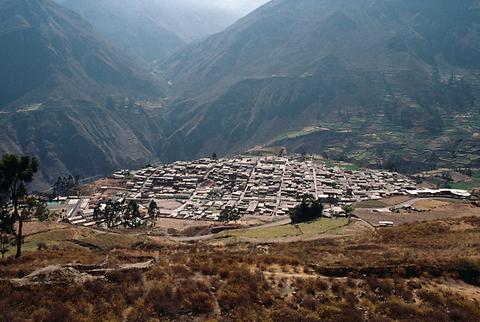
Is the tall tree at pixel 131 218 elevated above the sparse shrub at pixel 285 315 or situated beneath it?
situated beneath

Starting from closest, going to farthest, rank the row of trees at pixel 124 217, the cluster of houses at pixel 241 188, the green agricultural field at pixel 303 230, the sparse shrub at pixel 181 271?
the sparse shrub at pixel 181 271 → the green agricultural field at pixel 303 230 → the row of trees at pixel 124 217 → the cluster of houses at pixel 241 188

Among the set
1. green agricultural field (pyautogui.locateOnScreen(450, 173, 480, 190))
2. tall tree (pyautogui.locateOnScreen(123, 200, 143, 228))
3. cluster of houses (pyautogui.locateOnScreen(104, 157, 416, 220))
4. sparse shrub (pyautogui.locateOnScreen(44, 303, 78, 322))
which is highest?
sparse shrub (pyautogui.locateOnScreen(44, 303, 78, 322))

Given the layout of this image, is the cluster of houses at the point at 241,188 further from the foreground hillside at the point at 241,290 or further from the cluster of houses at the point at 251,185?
the foreground hillside at the point at 241,290

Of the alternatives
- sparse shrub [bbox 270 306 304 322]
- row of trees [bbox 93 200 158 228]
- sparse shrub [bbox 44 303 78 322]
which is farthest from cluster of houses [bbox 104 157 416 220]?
sparse shrub [bbox 44 303 78 322]

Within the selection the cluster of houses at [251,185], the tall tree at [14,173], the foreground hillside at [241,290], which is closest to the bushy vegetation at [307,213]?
the cluster of houses at [251,185]

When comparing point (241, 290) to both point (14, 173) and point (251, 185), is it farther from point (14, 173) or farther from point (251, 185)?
point (251, 185)

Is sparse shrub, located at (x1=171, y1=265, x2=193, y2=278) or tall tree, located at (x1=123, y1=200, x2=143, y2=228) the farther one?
tall tree, located at (x1=123, y1=200, x2=143, y2=228)

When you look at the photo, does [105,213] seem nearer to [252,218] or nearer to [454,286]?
[252,218]

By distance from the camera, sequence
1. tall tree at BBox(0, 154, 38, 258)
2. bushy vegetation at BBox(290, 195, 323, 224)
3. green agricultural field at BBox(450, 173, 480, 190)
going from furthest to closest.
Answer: green agricultural field at BBox(450, 173, 480, 190), bushy vegetation at BBox(290, 195, 323, 224), tall tree at BBox(0, 154, 38, 258)

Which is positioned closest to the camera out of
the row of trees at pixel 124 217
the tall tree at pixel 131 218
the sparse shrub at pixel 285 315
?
the sparse shrub at pixel 285 315

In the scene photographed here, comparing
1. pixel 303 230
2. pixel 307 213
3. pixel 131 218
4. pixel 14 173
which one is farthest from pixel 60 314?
pixel 131 218

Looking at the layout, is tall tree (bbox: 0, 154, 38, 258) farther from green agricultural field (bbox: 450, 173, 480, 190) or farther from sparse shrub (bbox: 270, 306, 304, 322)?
green agricultural field (bbox: 450, 173, 480, 190)

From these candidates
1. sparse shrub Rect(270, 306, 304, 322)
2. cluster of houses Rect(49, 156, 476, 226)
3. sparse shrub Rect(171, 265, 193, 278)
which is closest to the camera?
sparse shrub Rect(270, 306, 304, 322)
